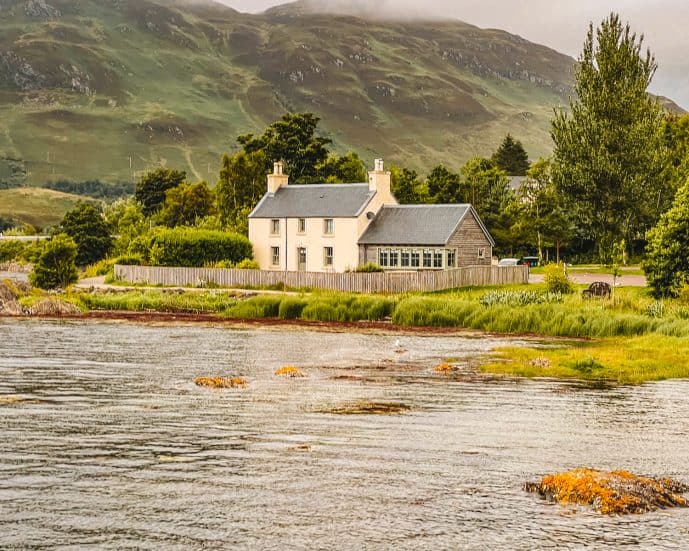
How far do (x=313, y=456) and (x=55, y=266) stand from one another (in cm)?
6297

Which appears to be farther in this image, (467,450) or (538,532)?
(467,450)

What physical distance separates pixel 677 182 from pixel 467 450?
7983 centimetres

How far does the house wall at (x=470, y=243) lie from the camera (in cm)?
8444

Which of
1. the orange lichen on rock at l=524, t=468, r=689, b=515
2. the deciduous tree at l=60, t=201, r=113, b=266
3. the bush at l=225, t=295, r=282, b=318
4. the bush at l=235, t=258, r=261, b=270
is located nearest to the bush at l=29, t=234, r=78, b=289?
the bush at l=235, t=258, r=261, b=270

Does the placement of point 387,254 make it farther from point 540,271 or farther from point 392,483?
point 392,483

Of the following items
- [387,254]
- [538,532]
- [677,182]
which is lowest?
[538,532]

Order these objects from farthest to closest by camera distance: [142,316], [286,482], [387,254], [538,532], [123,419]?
[387,254]
[142,316]
[123,419]
[286,482]
[538,532]

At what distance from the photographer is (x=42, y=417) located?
25.1 m

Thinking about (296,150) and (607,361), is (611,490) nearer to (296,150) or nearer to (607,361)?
(607,361)

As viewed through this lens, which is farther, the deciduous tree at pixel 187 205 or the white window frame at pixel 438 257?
the deciduous tree at pixel 187 205

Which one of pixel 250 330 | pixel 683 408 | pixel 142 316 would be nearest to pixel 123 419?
pixel 683 408

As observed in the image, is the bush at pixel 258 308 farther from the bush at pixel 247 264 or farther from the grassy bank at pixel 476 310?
the bush at pixel 247 264

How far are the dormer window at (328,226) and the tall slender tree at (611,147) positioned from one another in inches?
820

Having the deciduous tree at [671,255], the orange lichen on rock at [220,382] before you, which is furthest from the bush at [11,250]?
the orange lichen on rock at [220,382]
